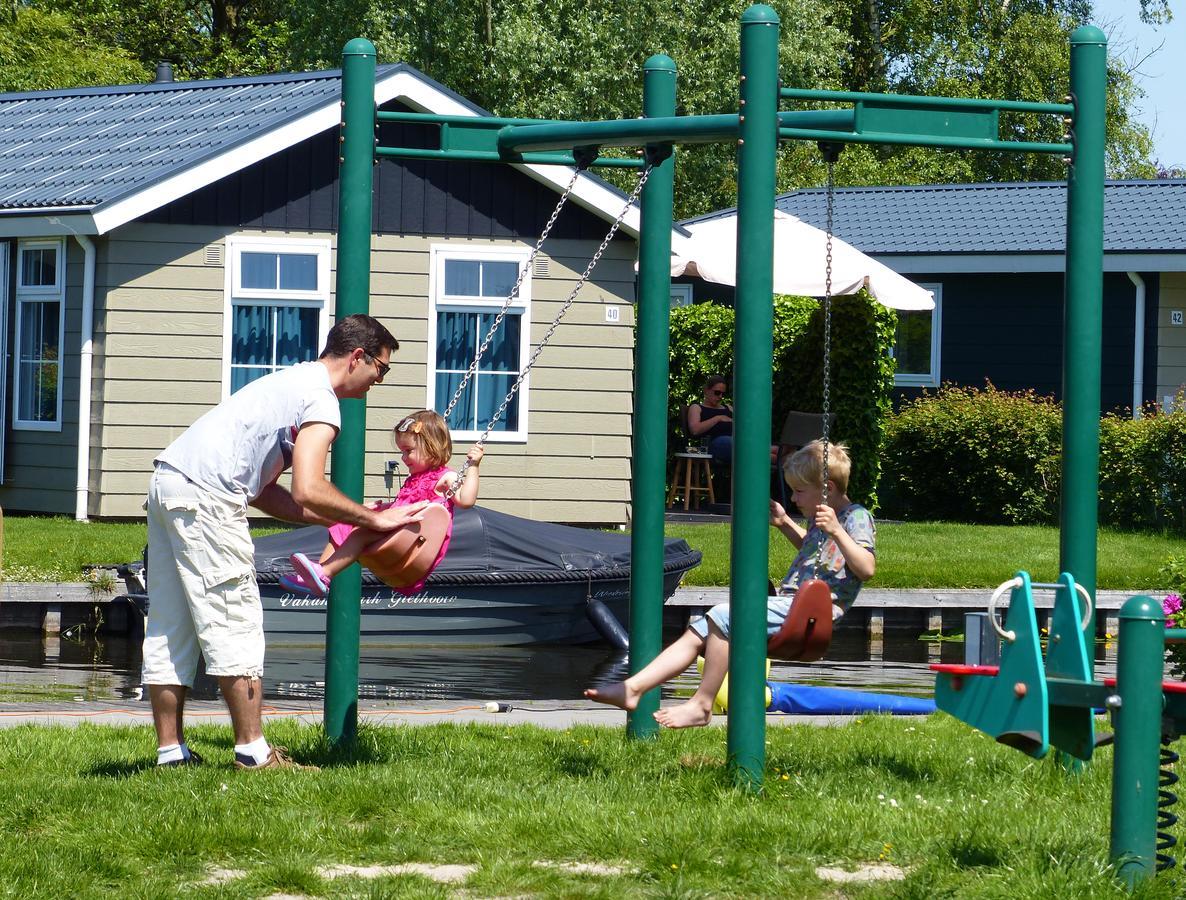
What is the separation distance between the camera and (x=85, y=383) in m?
17.7

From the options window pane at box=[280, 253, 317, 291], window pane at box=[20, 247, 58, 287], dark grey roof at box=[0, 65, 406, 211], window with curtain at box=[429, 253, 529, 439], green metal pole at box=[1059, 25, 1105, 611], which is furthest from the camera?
window with curtain at box=[429, 253, 529, 439]

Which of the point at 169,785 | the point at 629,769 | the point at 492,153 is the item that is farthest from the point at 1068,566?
the point at 169,785

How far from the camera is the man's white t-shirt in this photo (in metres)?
6.61

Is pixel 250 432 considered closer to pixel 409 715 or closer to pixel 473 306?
pixel 409 715

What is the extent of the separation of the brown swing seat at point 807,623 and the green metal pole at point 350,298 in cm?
175

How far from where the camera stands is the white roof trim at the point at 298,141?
16.8 m

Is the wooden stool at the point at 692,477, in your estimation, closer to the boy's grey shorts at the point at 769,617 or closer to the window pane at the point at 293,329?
the window pane at the point at 293,329

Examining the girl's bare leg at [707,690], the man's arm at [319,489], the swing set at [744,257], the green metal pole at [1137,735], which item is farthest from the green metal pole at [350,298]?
the green metal pole at [1137,735]

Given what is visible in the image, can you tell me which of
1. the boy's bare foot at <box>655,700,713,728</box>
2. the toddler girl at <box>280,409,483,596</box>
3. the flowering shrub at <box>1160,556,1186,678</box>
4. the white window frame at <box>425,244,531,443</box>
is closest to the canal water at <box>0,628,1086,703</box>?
the flowering shrub at <box>1160,556,1186,678</box>

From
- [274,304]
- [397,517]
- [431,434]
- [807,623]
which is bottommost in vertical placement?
[807,623]

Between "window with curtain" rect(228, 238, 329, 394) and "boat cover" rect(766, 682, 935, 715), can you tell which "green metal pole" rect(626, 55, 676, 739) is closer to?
"boat cover" rect(766, 682, 935, 715)

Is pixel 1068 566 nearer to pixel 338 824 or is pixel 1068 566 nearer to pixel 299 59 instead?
pixel 338 824

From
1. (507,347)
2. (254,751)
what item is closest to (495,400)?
(507,347)

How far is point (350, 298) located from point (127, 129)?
1313 centimetres
